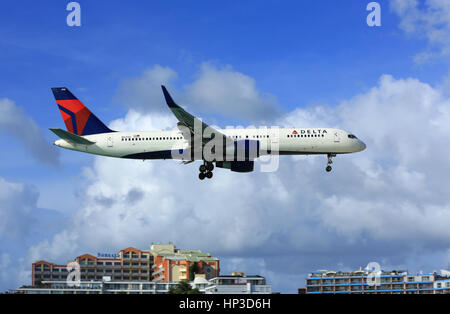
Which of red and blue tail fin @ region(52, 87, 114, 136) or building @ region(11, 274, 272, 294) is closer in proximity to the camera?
red and blue tail fin @ region(52, 87, 114, 136)

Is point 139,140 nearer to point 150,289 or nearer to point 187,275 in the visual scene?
point 150,289

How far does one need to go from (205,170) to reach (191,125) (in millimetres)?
8406

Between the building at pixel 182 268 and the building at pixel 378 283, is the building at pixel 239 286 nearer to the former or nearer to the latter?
the building at pixel 182 268

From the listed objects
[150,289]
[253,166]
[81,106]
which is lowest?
[150,289]

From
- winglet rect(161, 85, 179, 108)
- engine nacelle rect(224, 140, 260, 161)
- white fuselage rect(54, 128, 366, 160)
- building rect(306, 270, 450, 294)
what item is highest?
winglet rect(161, 85, 179, 108)

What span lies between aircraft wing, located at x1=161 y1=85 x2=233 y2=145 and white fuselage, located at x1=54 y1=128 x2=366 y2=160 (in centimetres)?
236

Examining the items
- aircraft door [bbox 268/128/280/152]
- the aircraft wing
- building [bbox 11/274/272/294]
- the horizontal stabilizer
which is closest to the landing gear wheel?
the aircraft wing

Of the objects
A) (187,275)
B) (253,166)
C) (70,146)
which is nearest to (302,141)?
(253,166)

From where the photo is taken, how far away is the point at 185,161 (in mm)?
72812

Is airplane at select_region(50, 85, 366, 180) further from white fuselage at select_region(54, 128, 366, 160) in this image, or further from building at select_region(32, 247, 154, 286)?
building at select_region(32, 247, 154, 286)

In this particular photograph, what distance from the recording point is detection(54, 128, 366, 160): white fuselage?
227 feet

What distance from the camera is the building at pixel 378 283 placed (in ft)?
522
